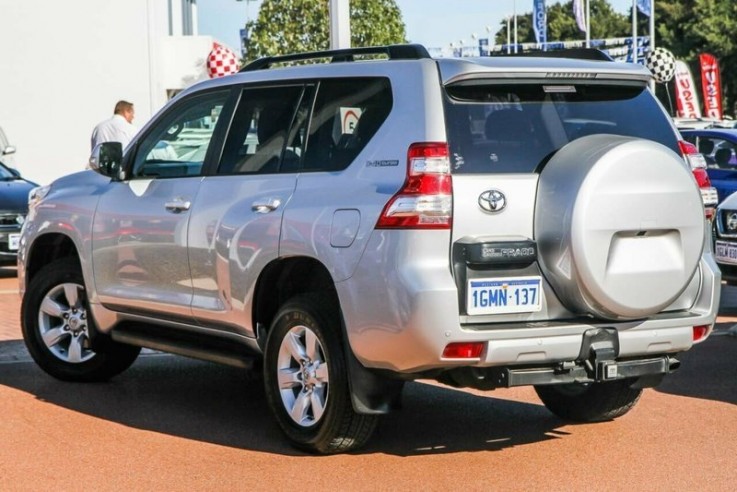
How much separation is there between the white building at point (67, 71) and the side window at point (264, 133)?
2370cm

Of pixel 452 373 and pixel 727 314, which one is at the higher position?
pixel 452 373

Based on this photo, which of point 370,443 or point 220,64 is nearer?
point 370,443

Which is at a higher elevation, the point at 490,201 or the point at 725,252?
the point at 490,201

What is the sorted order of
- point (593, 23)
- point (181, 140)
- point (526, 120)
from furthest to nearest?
point (593, 23)
point (181, 140)
point (526, 120)

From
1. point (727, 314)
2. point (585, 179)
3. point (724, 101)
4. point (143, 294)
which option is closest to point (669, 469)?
point (585, 179)

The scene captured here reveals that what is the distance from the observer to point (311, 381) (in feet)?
21.9

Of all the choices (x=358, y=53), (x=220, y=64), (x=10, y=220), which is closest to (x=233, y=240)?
(x=358, y=53)

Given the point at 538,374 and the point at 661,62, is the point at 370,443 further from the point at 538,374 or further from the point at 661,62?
the point at 661,62

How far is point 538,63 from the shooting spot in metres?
6.50

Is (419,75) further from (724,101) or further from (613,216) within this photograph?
(724,101)

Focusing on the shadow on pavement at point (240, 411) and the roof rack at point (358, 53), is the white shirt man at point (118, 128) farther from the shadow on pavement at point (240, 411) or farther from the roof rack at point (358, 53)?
the roof rack at point (358, 53)

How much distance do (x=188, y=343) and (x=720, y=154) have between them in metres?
8.49

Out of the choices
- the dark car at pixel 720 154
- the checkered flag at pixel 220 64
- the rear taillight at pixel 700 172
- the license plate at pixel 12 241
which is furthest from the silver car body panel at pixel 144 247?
the checkered flag at pixel 220 64

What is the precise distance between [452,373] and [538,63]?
1.47 meters
